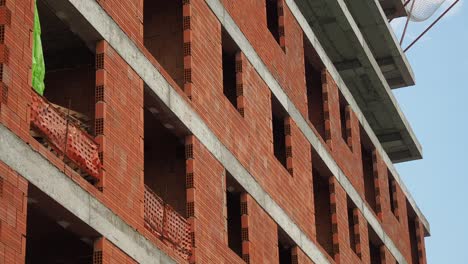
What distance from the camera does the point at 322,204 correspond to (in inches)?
1945

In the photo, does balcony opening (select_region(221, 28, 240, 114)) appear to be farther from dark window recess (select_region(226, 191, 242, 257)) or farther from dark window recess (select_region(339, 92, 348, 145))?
A: dark window recess (select_region(339, 92, 348, 145))

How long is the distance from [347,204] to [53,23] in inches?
876

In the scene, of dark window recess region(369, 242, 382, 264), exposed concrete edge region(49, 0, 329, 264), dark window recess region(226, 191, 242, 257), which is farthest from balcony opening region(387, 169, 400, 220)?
dark window recess region(226, 191, 242, 257)

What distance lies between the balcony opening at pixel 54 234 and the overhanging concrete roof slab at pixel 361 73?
69.5 ft

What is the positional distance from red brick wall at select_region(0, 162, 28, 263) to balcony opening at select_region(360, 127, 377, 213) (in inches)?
1261

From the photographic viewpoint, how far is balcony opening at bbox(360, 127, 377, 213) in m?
56.7

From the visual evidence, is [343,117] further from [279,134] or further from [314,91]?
[279,134]

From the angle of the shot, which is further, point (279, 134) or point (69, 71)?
point (279, 134)

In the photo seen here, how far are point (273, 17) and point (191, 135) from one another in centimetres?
1327

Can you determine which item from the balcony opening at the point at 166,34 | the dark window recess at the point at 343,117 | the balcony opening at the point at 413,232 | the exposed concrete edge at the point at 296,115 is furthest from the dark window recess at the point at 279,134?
the balcony opening at the point at 413,232

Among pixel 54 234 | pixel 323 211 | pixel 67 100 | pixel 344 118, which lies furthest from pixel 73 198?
pixel 344 118

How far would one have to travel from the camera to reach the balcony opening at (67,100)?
28203mm

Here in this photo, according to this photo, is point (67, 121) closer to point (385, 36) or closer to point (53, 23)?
point (53, 23)

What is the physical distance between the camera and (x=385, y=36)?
57719 mm
